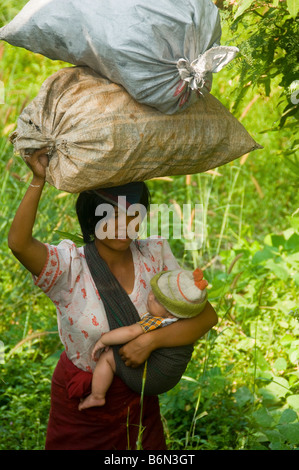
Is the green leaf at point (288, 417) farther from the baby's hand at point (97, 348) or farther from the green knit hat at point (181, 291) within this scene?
the baby's hand at point (97, 348)

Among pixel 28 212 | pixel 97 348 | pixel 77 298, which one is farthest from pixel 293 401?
pixel 28 212

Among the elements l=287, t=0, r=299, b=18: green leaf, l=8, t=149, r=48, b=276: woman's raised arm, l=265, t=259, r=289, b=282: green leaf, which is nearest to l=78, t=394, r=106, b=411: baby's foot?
l=8, t=149, r=48, b=276: woman's raised arm

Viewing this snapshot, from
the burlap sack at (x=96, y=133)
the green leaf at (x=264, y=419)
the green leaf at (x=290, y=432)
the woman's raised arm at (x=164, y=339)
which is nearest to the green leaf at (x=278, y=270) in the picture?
the green leaf at (x=264, y=419)

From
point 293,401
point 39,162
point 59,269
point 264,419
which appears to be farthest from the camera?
point 293,401

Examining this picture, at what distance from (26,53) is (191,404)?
4.58 meters

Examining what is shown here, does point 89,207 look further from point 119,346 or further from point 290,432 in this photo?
point 290,432

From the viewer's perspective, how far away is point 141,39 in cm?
181

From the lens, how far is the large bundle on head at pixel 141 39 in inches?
71.2

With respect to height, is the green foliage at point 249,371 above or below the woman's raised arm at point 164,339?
below

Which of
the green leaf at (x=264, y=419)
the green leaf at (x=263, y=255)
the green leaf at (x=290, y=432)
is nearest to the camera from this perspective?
the green leaf at (x=290, y=432)

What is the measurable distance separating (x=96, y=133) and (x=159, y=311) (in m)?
0.67

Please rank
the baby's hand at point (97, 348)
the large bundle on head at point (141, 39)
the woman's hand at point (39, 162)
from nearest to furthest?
1. the large bundle on head at point (141, 39)
2. the woman's hand at point (39, 162)
3. the baby's hand at point (97, 348)
